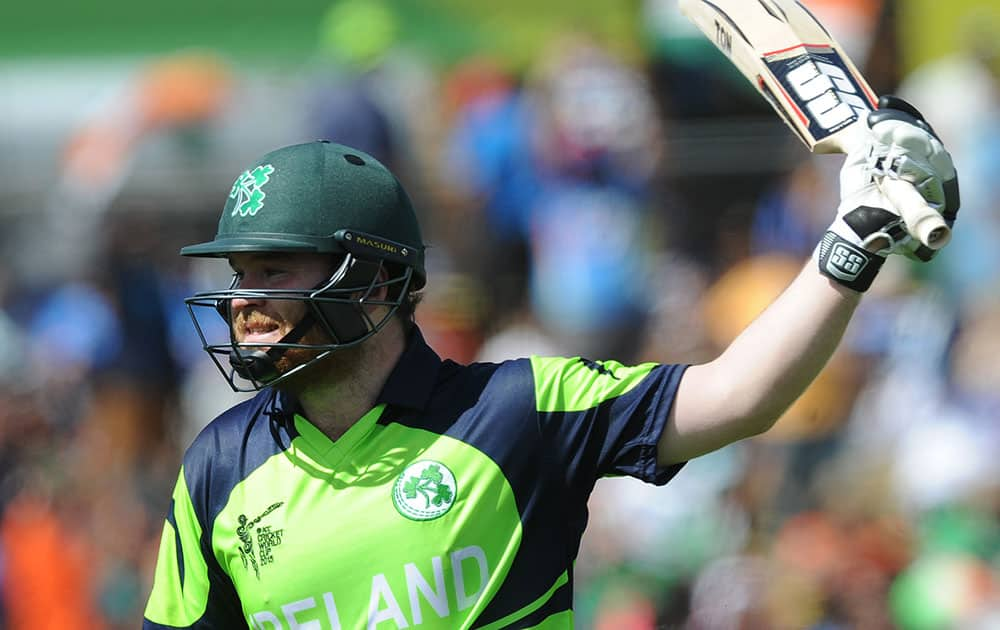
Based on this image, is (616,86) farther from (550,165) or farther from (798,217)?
(798,217)

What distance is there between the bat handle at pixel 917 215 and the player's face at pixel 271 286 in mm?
1202

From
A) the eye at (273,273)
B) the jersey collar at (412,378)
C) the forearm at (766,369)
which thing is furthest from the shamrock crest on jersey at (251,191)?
the forearm at (766,369)

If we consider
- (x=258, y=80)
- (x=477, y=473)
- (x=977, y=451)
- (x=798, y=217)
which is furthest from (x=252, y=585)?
(x=258, y=80)

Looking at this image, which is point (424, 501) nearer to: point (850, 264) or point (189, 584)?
point (189, 584)

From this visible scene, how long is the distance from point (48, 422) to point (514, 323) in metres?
2.56

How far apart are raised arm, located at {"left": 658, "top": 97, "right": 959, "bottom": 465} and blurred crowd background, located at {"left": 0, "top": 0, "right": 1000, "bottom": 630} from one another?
280 cm

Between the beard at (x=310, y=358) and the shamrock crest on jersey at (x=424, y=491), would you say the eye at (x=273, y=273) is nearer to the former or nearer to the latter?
the beard at (x=310, y=358)

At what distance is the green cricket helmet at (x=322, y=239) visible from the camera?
3.27 meters

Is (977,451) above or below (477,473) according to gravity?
below

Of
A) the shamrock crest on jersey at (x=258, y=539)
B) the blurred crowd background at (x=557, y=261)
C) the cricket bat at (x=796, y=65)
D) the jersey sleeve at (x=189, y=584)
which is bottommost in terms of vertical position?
the blurred crowd background at (x=557, y=261)

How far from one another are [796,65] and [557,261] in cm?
499

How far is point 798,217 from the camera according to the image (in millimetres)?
7715

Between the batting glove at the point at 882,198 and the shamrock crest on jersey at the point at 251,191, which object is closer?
the batting glove at the point at 882,198

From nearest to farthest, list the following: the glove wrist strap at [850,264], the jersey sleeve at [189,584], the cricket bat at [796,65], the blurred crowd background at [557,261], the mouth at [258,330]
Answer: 1. the glove wrist strap at [850,264]
2. the cricket bat at [796,65]
3. the mouth at [258,330]
4. the jersey sleeve at [189,584]
5. the blurred crowd background at [557,261]
